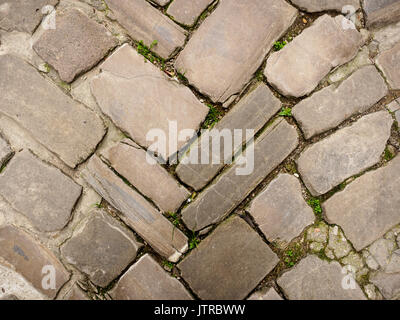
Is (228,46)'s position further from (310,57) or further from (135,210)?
(135,210)

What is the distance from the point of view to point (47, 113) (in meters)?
1.69

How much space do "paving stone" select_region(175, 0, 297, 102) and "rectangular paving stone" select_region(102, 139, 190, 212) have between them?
0.53 metres

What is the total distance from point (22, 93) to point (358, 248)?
2.17 m

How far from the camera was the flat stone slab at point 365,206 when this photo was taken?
1.75m

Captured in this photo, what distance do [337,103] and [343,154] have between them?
306 mm

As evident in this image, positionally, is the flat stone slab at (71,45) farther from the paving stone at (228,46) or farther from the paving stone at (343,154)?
the paving stone at (343,154)

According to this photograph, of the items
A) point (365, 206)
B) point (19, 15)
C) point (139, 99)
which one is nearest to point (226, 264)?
point (365, 206)

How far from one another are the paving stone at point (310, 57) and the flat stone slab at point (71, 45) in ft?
3.30

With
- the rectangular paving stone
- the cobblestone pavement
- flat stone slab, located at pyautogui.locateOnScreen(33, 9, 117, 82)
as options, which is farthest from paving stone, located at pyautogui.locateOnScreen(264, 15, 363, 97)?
flat stone slab, located at pyautogui.locateOnScreen(33, 9, 117, 82)

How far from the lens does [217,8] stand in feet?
5.63

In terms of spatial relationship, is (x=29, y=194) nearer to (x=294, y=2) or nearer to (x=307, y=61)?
(x=307, y=61)

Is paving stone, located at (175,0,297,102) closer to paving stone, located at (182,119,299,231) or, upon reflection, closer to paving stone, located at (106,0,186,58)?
paving stone, located at (106,0,186,58)

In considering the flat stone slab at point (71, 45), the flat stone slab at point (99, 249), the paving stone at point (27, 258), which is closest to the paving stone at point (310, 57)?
the flat stone slab at point (71, 45)
